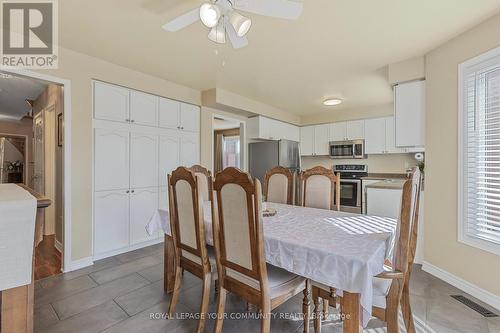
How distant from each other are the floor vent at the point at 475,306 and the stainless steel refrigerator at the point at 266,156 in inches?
124

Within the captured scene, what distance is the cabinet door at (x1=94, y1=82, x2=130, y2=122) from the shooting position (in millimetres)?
2895

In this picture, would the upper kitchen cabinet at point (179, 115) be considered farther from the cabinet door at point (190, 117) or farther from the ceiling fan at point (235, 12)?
the ceiling fan at point (235, 12)

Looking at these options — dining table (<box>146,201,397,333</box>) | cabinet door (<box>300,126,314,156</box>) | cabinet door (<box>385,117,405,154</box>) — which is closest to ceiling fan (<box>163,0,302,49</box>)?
dining table (<box>146,201,397,333</box>)

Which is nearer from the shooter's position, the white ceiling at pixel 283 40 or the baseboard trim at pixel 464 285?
the white ceiling at pixel 283 40

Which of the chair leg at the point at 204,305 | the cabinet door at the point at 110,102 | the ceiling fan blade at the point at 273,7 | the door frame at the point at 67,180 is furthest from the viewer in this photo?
the cabinet door at the point at 110,102

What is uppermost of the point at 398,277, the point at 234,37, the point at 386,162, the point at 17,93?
the point at 17,93

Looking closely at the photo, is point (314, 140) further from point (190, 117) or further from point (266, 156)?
point (190, 117)

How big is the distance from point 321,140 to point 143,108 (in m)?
3.77

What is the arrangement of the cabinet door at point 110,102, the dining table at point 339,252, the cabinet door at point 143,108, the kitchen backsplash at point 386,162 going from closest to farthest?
the dining table at point 339,252, the cabinet door at point 110,102, the cabinet door at point 143,108, the kitchen backsplash at point 386,162

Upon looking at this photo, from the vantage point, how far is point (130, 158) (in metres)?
3.21

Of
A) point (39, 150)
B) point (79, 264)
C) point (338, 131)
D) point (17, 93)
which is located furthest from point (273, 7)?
point (39, 150)

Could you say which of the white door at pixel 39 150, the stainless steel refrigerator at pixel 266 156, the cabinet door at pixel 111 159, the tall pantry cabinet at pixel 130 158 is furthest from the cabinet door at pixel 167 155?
the white door at pixel 39 150

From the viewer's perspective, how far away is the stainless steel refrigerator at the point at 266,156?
187 inches

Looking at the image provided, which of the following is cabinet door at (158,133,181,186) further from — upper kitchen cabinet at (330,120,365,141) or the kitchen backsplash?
the kitchen backsplash
